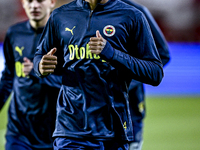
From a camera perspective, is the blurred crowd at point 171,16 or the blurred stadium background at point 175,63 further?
the blurred crowd at point 171,16

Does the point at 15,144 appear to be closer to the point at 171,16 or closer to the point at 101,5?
the point at 101,5

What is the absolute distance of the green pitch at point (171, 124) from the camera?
7085 millimetres

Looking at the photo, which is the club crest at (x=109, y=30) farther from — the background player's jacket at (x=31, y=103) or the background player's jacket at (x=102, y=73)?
the background player's jacket at (x=31, y=103)

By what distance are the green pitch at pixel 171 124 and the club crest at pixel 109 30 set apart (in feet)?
14.3

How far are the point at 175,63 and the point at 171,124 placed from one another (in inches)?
234

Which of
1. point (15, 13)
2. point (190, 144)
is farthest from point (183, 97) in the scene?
point (15, 13)

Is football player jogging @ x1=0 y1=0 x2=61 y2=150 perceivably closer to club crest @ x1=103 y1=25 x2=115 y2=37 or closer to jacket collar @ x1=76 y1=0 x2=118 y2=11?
jacket collar @ x1=76 y1=0 x2=118 y2=11

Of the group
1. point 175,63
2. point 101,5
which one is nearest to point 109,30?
point 101,5

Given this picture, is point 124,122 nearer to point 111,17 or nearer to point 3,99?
point 111,17

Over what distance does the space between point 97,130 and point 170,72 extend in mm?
11879

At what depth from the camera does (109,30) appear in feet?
8.39

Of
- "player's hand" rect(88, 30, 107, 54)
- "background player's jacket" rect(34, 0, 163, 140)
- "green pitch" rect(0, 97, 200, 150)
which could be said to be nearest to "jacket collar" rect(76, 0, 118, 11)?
"background player's jacket" rect(34, 0, 163, 140)

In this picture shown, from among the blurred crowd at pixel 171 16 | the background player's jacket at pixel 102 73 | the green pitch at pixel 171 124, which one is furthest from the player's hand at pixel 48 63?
the blurred crowd at pixel 171 16

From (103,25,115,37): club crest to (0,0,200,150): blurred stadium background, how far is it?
21.4ft
